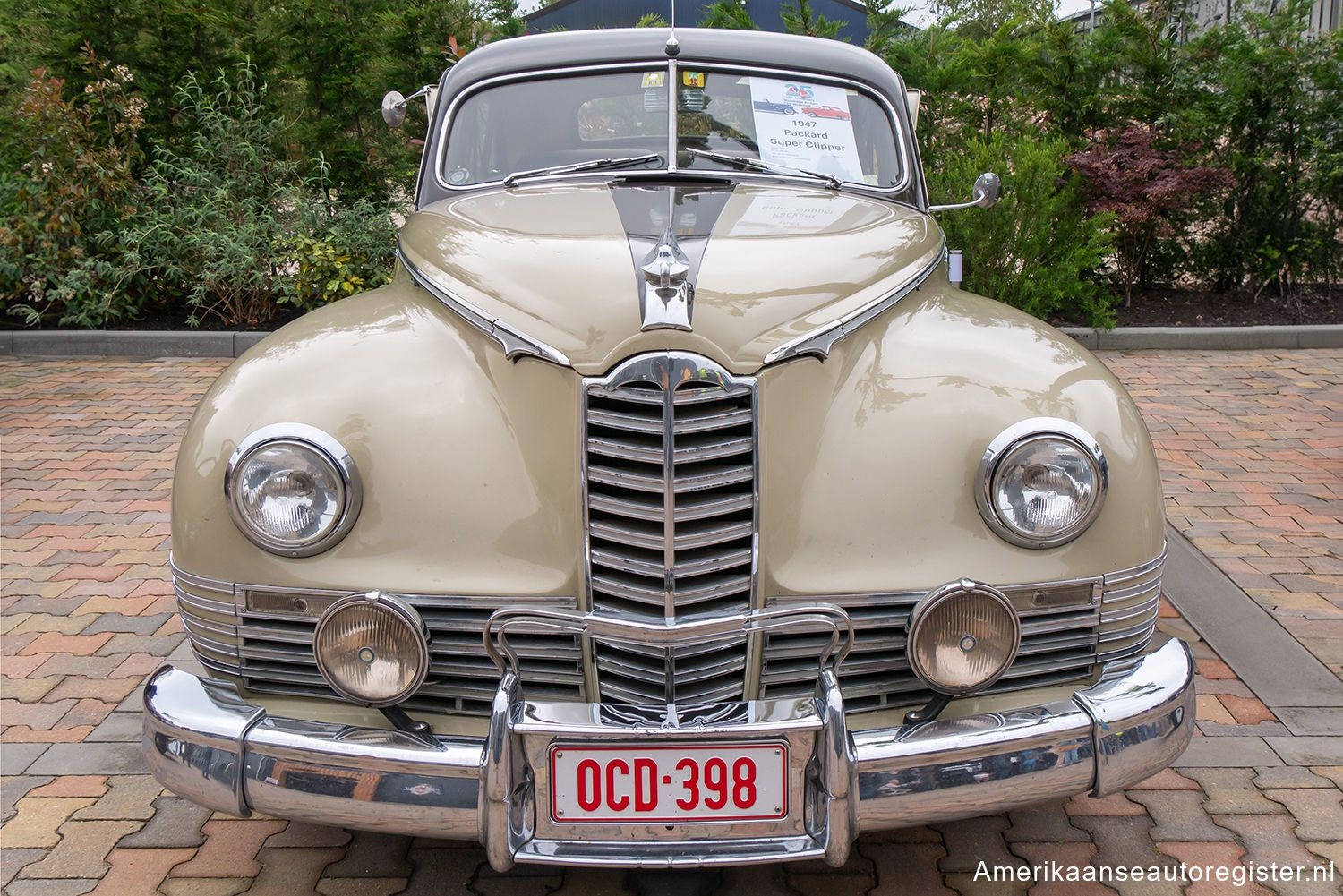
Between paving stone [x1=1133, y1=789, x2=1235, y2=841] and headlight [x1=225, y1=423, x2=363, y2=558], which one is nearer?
headlight [x1=225, y1=423, x2=363, y2=558]

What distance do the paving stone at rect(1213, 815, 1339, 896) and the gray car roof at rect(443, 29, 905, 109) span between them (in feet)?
8.33

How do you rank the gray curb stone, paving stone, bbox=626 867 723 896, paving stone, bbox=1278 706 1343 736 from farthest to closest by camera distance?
the gray curb stone → paving stone, bbox=1278 706 1343 736 → paving stone, bbox=626 867 723 896

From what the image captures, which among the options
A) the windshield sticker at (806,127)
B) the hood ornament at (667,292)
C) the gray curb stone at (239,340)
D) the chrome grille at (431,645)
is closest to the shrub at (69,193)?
the gray curb stone at (239,340)

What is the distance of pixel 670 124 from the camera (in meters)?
3.38

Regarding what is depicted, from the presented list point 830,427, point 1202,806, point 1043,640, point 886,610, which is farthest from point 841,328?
point 1202,806

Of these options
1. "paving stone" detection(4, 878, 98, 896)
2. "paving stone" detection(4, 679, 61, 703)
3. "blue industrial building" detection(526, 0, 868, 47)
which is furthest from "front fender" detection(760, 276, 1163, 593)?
"blue industrial building" detection(526, 0, 868, 47)

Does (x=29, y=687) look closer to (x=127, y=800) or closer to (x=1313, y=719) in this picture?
(x=127, y=800)

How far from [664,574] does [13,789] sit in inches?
81.5

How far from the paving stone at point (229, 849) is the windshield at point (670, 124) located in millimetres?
2043

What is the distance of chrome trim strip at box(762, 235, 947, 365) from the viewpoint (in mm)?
2270

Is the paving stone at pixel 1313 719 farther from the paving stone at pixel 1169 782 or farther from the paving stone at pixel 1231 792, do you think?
the paving stone at pixel 1169 782

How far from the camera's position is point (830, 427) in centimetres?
229

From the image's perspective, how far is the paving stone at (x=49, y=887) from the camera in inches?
98.2

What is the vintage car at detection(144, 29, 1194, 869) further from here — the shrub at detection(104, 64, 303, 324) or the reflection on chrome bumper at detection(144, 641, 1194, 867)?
the shrub at detection(104, 64, 303, 324)
